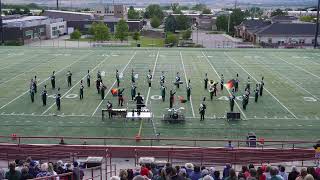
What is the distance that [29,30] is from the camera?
194ft

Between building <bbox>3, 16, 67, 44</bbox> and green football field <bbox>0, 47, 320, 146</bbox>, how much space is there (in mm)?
17586

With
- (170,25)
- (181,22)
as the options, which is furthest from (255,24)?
(181,22)

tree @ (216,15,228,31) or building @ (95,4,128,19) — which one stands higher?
building @ (95,4,128,19)

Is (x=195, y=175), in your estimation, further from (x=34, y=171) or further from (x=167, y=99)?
(x=167, y=99)

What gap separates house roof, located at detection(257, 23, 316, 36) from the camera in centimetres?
5734

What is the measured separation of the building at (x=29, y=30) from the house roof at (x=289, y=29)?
27703mm

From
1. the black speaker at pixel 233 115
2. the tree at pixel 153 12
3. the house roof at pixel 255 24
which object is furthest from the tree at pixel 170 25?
the black speaker at pixel 233 115

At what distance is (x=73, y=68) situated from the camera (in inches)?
1242

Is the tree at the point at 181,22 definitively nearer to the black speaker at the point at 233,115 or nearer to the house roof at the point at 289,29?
the house roof at the point at 289,29

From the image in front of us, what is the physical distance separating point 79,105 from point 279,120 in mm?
8362

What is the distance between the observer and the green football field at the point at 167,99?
17234mm

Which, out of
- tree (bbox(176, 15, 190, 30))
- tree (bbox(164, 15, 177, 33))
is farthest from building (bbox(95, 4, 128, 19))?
tree (bbox(164, 15, 177, 33))

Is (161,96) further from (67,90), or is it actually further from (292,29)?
(292,29)

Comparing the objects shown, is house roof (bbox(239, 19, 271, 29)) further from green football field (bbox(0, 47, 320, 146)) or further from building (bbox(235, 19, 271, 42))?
green football field (bbox(0, 47, 320, 146))
